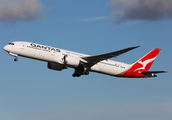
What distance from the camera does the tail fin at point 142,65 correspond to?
6644cm

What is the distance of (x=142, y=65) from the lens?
68.2 meters

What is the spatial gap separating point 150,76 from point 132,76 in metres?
3.54

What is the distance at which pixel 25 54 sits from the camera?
5831 centimetres

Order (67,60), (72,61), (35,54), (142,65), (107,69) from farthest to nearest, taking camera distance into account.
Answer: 1. (142,65)
2. (107,69)
3. (72,61)
4. (67,60)
5. (35,54)

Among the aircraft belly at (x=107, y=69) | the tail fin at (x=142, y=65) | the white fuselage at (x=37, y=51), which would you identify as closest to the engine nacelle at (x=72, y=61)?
the white fuselage at (x=37, y=51)

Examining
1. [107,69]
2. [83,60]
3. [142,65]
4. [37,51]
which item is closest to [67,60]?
[83,60]

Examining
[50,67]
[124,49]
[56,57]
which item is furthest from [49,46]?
[124,49]

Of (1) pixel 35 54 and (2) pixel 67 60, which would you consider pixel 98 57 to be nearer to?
(2) pixel 67 60

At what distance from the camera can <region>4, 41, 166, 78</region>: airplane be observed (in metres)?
58.3

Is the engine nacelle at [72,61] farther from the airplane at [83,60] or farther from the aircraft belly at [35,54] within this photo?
the aircraft belly at [35,54]

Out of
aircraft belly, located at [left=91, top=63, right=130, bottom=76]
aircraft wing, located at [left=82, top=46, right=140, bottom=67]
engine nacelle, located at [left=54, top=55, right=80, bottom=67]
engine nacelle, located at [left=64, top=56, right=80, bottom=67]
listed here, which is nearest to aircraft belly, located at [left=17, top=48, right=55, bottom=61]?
engine nacelle, located at [left=54, top=55, right=80, bottom=67]

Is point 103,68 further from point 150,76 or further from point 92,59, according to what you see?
point 150,76

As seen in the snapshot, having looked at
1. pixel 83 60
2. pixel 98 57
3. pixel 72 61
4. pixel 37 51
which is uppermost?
pixel 37 51

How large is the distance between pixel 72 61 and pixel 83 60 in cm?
258
